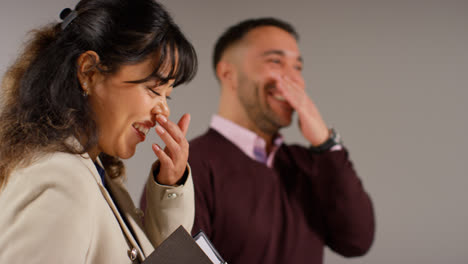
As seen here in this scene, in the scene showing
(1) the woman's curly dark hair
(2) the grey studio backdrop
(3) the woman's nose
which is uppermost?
(1) the woman's curly dark hair

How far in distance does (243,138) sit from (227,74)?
209mm

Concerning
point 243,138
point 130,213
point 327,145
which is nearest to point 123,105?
point 130,213

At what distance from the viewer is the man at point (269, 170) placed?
1.14 metres

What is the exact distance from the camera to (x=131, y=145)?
68 cm

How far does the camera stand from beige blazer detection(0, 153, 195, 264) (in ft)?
1.65

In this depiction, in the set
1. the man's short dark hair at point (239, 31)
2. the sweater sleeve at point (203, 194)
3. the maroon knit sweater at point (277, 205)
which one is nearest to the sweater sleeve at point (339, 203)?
the maroon knit sweater at point (277, 205)

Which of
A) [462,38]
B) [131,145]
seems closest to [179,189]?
[131,145]

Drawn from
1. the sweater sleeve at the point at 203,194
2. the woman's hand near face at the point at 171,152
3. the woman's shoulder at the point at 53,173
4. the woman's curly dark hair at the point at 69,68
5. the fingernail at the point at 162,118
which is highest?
the woman's curly dark hair at the point at 69,68

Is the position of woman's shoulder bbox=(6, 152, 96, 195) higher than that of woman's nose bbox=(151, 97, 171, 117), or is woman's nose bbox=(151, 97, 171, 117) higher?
woman's shoulder bbox=(6, 152, 96, 195)

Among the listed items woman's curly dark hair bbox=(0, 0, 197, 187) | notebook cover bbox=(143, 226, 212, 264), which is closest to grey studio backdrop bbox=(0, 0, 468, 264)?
woman's curly dark hair bbox=(0, 0, 197, 187)

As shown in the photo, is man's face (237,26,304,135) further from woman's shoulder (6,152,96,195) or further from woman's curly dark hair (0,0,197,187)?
woman's shoulder (6,152,96,195)

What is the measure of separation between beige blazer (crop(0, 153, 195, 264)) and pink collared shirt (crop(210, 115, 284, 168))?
2.10ft

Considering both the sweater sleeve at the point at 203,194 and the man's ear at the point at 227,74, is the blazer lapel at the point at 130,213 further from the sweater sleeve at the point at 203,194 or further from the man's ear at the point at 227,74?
the man's ear at the point at 227,74

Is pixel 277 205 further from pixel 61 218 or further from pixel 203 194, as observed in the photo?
pixel 61 218
